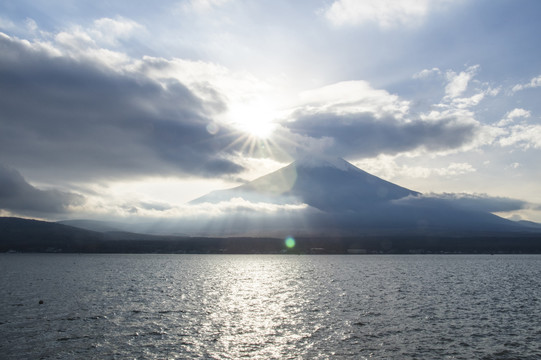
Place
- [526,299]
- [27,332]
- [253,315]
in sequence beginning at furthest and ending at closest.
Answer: [526,299]
[253,315]
[27,332]

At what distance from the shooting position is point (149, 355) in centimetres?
3366

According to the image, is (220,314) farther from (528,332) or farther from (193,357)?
(528,332)

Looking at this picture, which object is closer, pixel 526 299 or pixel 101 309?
pixel 101 309

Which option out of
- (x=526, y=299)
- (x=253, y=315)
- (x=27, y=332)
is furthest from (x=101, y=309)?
(x=526, y=299)

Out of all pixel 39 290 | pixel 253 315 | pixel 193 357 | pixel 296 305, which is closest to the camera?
pixel 193 357

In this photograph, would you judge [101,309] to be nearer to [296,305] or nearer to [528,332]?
[296,305]

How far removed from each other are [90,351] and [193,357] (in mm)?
9504

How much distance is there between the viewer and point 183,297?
7100cm

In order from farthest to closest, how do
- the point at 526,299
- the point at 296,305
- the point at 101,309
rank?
the point at 526,299 < the point at 296,305 < the point at 101,309

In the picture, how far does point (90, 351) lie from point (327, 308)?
33477 mm

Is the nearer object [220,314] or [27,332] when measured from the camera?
[27,332]

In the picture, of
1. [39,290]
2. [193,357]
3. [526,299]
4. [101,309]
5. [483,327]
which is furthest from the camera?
[39,290]

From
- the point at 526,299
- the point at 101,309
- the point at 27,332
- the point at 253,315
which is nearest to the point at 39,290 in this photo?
the point at 101,309

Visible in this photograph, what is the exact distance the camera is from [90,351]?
3472cm
